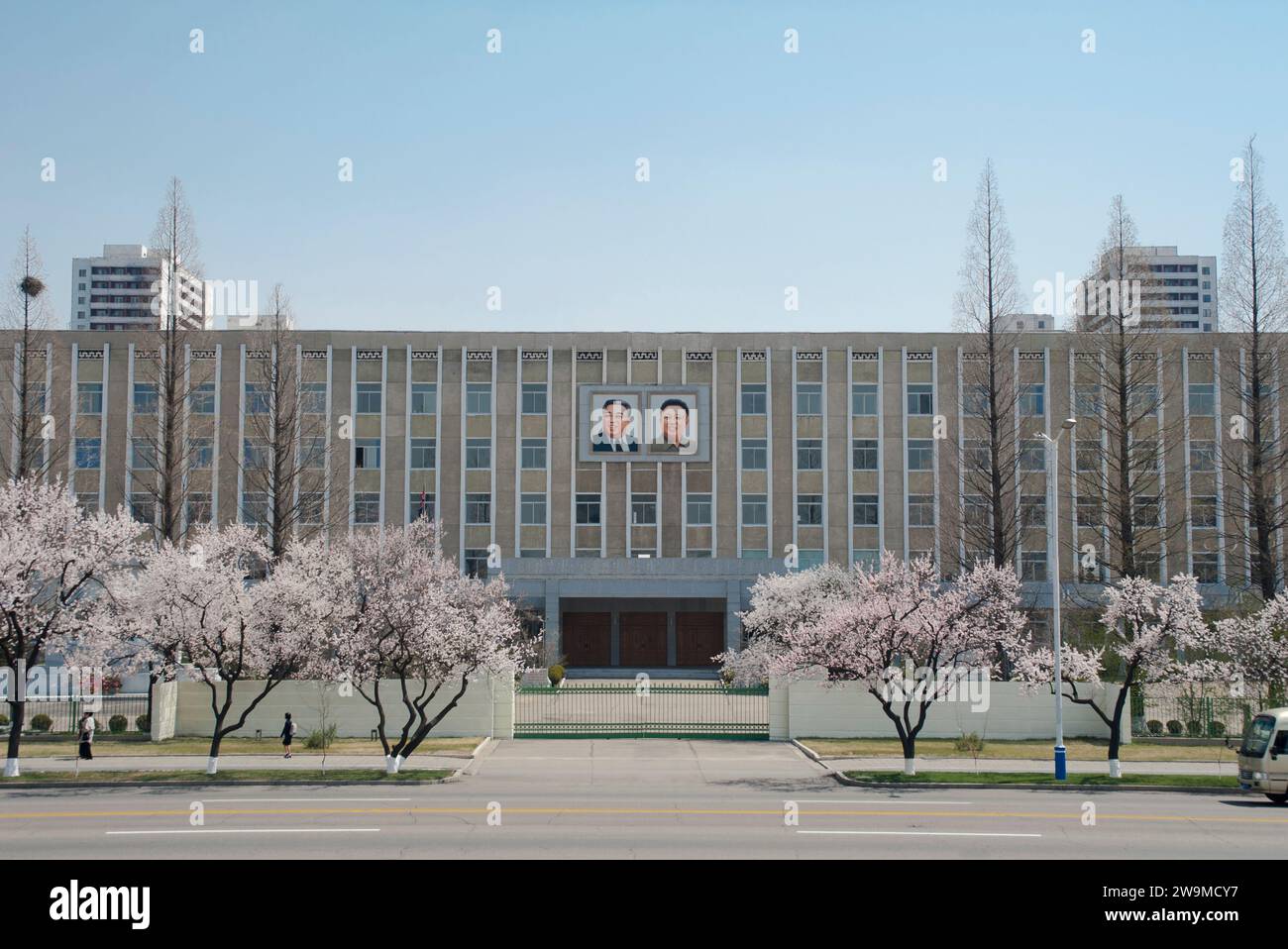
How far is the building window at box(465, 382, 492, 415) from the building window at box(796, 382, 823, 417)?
58.7ft

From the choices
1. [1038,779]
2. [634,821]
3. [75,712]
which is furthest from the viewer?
[75,712]

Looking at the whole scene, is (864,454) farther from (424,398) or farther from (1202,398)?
(424,398)

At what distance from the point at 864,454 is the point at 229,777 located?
44.5 m

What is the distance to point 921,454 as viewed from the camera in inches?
2606

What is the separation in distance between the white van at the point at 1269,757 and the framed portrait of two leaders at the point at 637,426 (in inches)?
1654

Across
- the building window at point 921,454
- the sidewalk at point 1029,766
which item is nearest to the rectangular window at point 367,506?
the building window at point 921,454

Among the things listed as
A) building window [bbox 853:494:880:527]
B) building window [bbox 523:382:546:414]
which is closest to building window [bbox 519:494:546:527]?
building window [bbox 523:382:546:414]

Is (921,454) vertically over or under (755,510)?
over

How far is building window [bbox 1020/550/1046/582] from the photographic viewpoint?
210 ft

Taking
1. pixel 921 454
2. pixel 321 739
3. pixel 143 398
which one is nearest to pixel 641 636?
pixel 921 454

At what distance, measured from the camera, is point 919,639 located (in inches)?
1230

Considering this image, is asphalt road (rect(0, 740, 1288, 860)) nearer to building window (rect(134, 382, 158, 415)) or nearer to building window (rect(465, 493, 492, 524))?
building window (rect(465, 493, 492, 524))

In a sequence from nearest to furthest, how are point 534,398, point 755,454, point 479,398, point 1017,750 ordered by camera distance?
point 1017,750 < point 755,454 < point 479,398 < point 534,398

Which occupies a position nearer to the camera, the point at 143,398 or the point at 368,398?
the point at 143,398
